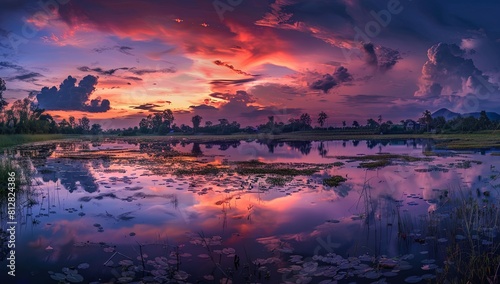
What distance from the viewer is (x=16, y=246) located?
999cm

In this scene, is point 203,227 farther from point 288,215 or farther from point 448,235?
point 448,235

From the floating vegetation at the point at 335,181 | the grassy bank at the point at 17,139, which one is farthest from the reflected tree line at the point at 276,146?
the floating vegetation at the point at 335,181

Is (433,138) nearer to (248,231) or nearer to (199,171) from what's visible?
(199,171)

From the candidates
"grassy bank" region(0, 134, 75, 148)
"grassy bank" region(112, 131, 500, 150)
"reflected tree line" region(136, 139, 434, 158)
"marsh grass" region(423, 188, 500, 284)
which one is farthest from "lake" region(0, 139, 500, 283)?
"grassy bank" region(0, 134, 75, 148)

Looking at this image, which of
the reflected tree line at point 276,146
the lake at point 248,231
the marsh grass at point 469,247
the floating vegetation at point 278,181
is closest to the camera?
the marsh grass at point 469,247

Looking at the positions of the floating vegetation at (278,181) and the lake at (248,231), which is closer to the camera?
the lake at (248,231)

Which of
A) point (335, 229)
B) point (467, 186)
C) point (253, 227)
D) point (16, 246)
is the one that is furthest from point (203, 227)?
point (467, 186)

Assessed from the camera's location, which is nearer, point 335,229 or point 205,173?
point 335,229

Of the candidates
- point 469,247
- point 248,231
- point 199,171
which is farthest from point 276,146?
point 469,247

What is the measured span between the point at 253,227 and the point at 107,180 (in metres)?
15.1

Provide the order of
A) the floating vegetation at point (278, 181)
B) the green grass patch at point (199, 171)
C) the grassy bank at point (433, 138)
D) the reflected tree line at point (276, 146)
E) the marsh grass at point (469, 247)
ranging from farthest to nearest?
the grassy bank at point (433, 138), the reflected tree line at point (276, 146), the green grass patch at point (199, 171), the floating vegetation at point (278, 181), the marsh grass at point (469, 247)

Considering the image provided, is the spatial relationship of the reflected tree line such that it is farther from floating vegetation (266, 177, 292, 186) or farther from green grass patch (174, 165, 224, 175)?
floating vegetation (266, 177, 292, 186)

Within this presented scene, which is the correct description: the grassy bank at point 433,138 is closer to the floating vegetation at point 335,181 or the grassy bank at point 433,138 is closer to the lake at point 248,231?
the floating vegetation at point 335,181

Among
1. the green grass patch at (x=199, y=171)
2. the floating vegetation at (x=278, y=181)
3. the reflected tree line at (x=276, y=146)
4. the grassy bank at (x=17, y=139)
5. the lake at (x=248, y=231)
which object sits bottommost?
the lake at (x=248, y=231)
